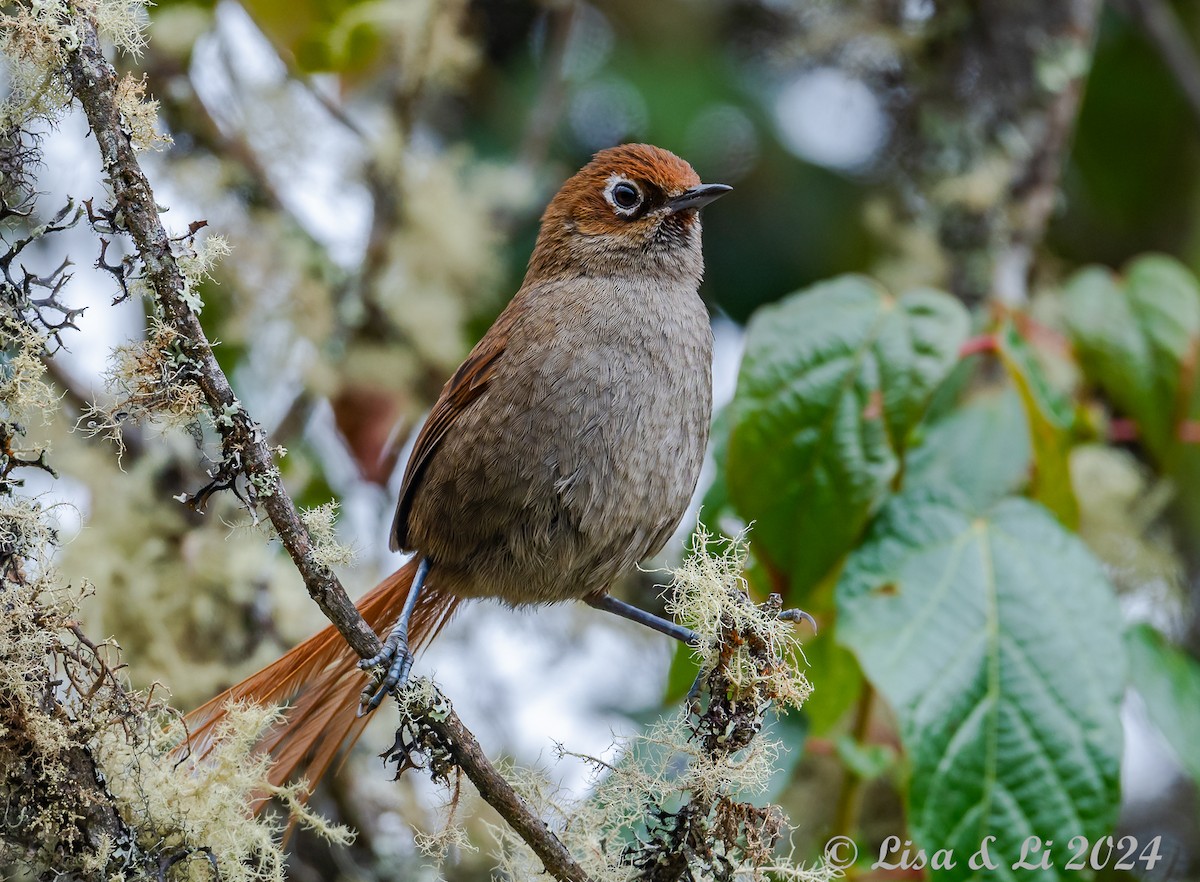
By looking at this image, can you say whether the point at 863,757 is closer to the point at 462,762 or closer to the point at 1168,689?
the point at 1168,689

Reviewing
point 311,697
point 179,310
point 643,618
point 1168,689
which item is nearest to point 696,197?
point 643,618

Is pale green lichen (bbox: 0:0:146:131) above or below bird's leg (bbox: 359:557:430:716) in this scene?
above

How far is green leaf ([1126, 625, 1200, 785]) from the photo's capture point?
11.1 ft

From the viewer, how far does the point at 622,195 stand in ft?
11.5

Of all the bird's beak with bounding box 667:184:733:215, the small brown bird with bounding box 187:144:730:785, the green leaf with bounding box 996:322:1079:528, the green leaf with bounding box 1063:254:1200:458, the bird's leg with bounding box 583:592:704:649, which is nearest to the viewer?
the small brown bird with bounding box 187:144:730:785

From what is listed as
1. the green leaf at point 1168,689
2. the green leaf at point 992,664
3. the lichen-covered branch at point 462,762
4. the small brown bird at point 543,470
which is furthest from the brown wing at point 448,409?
the green leaf at point 1168,689

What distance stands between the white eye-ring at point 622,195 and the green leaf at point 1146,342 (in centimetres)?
146

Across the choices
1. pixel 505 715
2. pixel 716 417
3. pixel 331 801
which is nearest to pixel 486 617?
pixel 505 715

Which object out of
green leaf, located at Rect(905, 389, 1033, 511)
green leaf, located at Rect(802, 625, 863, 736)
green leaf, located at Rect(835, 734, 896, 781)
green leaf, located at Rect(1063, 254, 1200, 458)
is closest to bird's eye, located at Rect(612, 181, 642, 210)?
green leaf, located at Rect(905, 389, 1033, 511)

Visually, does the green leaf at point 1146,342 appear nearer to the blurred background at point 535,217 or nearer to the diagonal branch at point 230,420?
the blurred background at point 535,217

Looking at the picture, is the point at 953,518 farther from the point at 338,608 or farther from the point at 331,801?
the point at 331,801

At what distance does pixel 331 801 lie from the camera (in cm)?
378

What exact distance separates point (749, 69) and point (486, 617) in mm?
2760

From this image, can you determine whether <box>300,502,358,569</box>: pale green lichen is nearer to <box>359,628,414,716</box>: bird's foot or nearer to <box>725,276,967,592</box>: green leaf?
<box>359,628,414,716</box>: bird's foot
